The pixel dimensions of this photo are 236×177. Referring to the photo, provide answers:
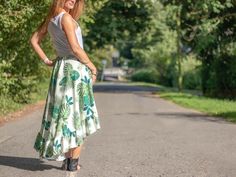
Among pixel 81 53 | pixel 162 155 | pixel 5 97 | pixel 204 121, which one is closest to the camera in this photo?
pixel 81 53

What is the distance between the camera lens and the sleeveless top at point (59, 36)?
265 inches

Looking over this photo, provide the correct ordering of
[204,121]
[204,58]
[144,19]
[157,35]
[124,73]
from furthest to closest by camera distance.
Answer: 1. [124,73]
2. [157,35]
3. [144,19]
4. [204,58]
5. [204,121]

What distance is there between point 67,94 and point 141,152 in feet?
7.72

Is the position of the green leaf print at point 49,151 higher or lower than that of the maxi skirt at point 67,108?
lower

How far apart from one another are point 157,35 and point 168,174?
200 feet

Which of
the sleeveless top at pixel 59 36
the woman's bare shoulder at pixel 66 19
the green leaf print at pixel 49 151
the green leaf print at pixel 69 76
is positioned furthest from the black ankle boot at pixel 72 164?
the woman's bare shoulder at pixel 66 19

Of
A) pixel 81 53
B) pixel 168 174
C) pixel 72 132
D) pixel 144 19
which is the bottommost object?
pixel 168 174

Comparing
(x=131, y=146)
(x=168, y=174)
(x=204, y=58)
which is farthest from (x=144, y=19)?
(x=168, y=174)

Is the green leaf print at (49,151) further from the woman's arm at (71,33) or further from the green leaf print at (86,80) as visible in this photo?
the woman's arm at (71,33)

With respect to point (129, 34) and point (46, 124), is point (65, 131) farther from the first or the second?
point (129, 34)

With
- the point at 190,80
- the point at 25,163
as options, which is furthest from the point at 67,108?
the point at 190,80

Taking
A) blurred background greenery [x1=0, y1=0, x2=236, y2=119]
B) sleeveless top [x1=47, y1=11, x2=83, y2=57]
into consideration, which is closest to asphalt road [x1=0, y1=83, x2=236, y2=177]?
sleeveless top [x1=47, y1=11, x2=83, y2=57]

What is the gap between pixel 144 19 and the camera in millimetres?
38312

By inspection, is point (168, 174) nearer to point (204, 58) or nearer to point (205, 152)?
point (205, 152)
